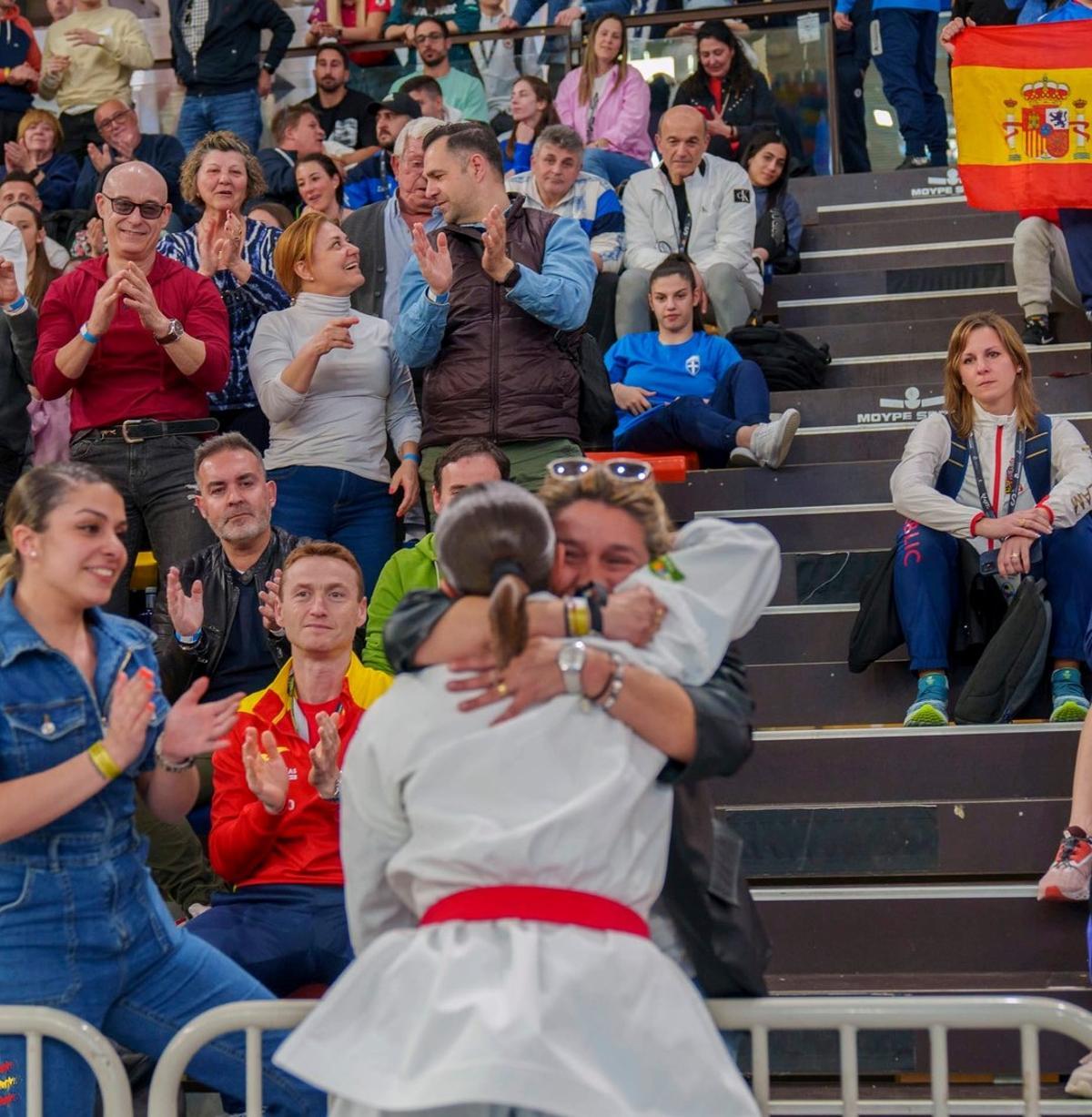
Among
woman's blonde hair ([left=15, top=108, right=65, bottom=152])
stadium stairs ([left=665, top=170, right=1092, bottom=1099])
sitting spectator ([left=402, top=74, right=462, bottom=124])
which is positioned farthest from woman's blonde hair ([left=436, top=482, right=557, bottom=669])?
woman's blonde hair ([left=15, top=108, right=65, bottom=152])

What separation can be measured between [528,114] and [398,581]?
14.9ft

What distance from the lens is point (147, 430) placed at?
537 cm

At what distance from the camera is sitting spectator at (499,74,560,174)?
8.83 meters

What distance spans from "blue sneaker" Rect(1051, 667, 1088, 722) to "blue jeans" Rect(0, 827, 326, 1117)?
7.75 feet

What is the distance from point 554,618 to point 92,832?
3.37ft

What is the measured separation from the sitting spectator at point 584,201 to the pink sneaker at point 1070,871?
11.9 ft

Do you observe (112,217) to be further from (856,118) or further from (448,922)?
(856,118)

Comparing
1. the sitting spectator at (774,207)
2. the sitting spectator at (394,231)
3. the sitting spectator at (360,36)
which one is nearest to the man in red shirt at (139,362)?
the sitting spectator at (394,231)

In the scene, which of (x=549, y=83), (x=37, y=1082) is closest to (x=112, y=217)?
(x=37, y=1082)

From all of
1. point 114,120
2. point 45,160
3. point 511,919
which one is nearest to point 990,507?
point 511,919

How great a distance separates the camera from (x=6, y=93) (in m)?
10.1

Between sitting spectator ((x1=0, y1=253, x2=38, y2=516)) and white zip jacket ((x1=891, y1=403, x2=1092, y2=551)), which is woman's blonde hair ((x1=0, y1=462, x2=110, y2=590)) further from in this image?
sitting spectator ((x1=0, y1=253, x2=38, y2=516))

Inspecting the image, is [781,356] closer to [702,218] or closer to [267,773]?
[702,218]

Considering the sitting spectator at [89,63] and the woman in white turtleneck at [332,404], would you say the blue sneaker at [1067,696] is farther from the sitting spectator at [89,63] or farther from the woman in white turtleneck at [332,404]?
the sitting spectator at [89,63]
